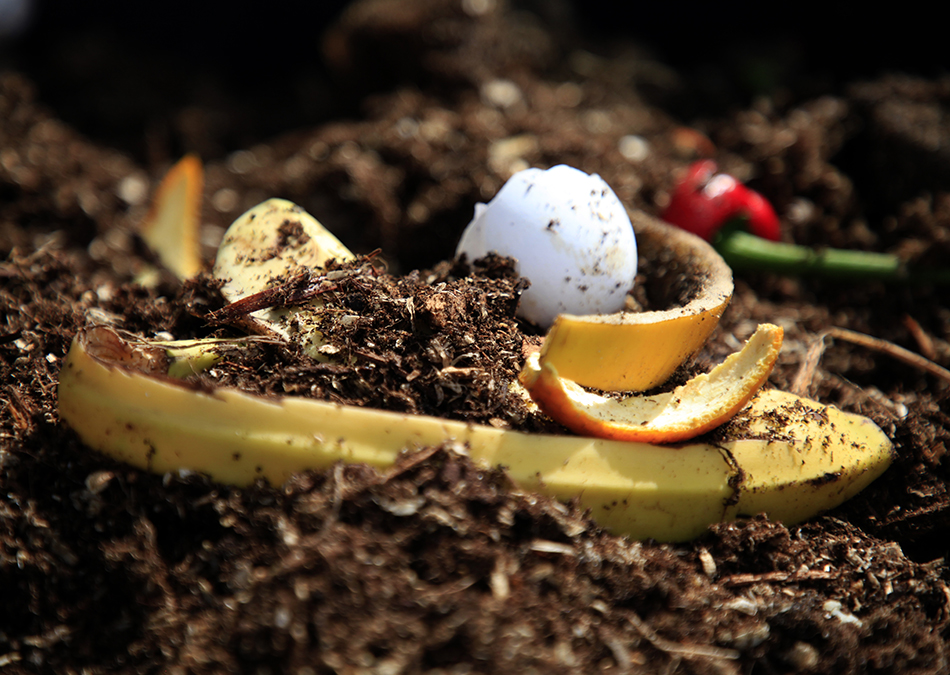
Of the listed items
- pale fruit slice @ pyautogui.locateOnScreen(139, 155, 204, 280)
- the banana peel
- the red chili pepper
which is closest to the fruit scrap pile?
the banana peel

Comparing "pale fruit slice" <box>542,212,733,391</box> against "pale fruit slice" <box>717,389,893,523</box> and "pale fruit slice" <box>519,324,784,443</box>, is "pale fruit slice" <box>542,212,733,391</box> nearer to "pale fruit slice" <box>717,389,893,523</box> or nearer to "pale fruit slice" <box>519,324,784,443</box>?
"pale fruit slice" <box>519,324,784,443</box>

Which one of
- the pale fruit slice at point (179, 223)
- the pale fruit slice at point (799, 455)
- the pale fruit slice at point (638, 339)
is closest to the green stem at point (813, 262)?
the pale fruit slice at point (638, 339)

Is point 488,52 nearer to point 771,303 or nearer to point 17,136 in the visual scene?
point 771,303

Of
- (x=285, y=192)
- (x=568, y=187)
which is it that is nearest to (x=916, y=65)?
(x=568, y=187)

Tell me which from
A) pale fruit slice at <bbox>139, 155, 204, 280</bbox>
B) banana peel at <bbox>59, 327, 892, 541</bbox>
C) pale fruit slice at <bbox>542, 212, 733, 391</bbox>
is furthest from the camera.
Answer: pale fruit slice at <bbox>139, 155, 204, 280</bbox>

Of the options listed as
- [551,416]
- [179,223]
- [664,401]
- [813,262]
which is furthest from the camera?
[179,223]

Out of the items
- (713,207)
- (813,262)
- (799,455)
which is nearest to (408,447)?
(799,455)

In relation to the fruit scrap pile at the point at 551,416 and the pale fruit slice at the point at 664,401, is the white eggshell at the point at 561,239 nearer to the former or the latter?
the fruit scrap pile at the point at 551,416

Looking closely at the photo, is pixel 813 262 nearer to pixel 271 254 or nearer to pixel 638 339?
pixel 638 339
